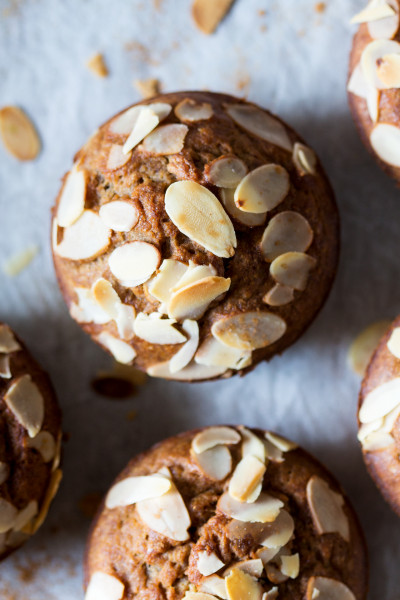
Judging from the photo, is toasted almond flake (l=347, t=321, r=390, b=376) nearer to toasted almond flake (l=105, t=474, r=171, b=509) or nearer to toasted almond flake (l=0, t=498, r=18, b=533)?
toasted almond flake (l=105, t=474, r=171, b=509)

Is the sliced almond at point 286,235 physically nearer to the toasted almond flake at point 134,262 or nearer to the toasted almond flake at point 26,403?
the toasted almond flake at point 134,262

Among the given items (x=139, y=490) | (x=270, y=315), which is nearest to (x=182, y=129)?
(x=270, y=315)

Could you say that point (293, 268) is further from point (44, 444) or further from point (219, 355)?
point (44, 444)

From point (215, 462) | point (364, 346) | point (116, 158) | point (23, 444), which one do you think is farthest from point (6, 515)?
point (364, 346)

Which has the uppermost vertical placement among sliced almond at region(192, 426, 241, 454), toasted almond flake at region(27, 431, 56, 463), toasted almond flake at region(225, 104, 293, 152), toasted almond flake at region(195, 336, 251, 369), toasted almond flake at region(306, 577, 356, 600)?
toasted almond flake at region(225, 104, 293, 152)

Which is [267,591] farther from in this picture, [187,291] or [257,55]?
[257,55]

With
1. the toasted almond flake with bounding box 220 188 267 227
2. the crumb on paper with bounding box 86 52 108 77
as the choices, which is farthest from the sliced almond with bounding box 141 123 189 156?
the crumb on paper with bounding box 86 52 108 77
